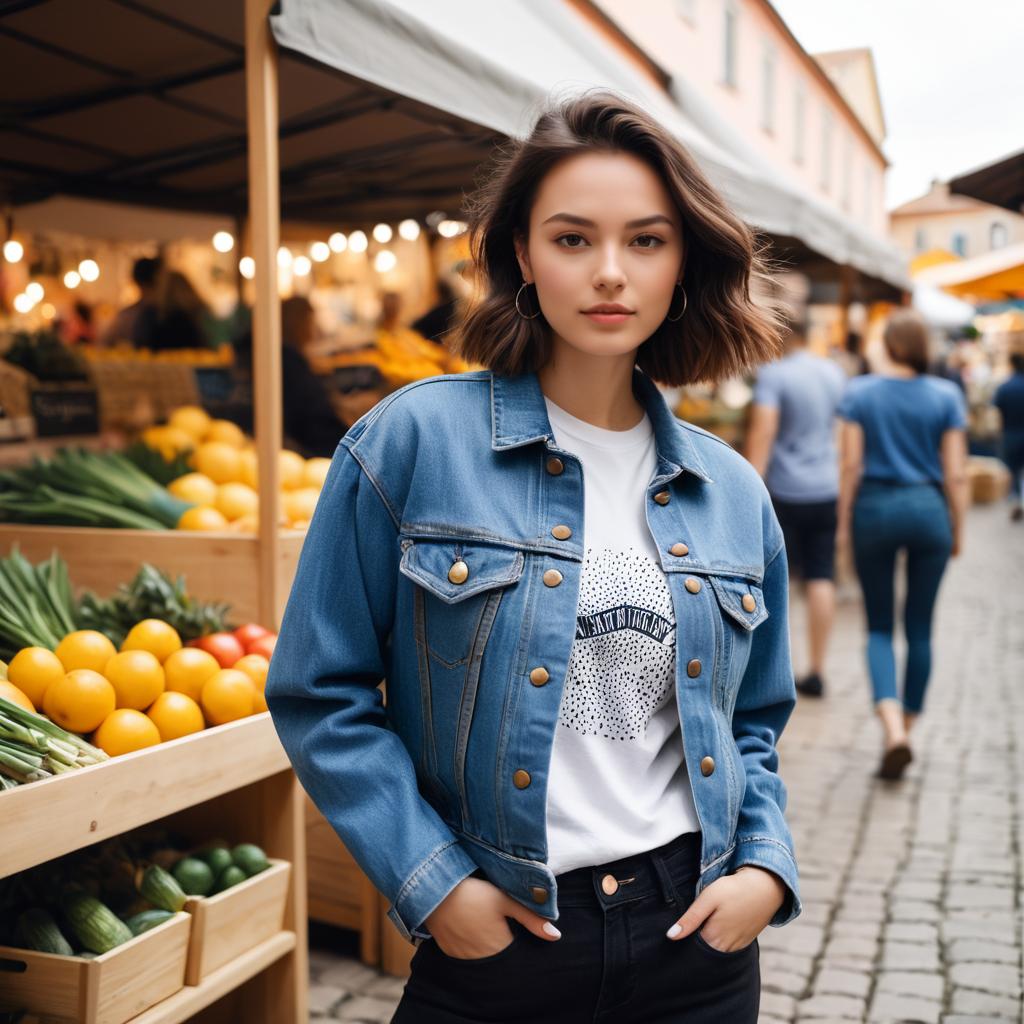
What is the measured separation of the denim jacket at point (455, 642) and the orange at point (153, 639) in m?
1.41

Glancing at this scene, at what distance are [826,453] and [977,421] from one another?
1741cm

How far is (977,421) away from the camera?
74.0 ft

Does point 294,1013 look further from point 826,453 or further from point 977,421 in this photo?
point 977,421

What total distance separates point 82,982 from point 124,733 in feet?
1.71

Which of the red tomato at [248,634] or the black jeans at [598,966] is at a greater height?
the red tomato at [248,634]

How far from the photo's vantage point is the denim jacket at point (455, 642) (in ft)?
4.89

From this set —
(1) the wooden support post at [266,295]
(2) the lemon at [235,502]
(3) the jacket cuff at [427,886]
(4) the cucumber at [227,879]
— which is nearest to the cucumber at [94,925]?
(4) the cucumber at [227,879]

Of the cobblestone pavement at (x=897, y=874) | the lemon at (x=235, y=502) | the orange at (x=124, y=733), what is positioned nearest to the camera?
the orange at (x=124, y=733)

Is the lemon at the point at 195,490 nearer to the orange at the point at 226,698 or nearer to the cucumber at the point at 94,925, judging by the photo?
the orange at the point at 226,698

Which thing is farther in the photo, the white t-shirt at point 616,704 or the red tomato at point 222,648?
the red tomato at point 222,648

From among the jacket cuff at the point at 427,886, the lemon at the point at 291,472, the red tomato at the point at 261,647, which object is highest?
the lemon at the point at 291,472

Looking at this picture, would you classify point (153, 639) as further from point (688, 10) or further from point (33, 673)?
point (688, 10)

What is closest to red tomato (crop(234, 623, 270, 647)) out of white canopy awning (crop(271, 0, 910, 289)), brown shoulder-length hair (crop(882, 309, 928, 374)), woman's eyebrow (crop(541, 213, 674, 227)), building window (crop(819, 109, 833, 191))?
white canopy awning (crop(271, 0, 910, 289))

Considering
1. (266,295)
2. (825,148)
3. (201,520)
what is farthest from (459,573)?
(825,148)
